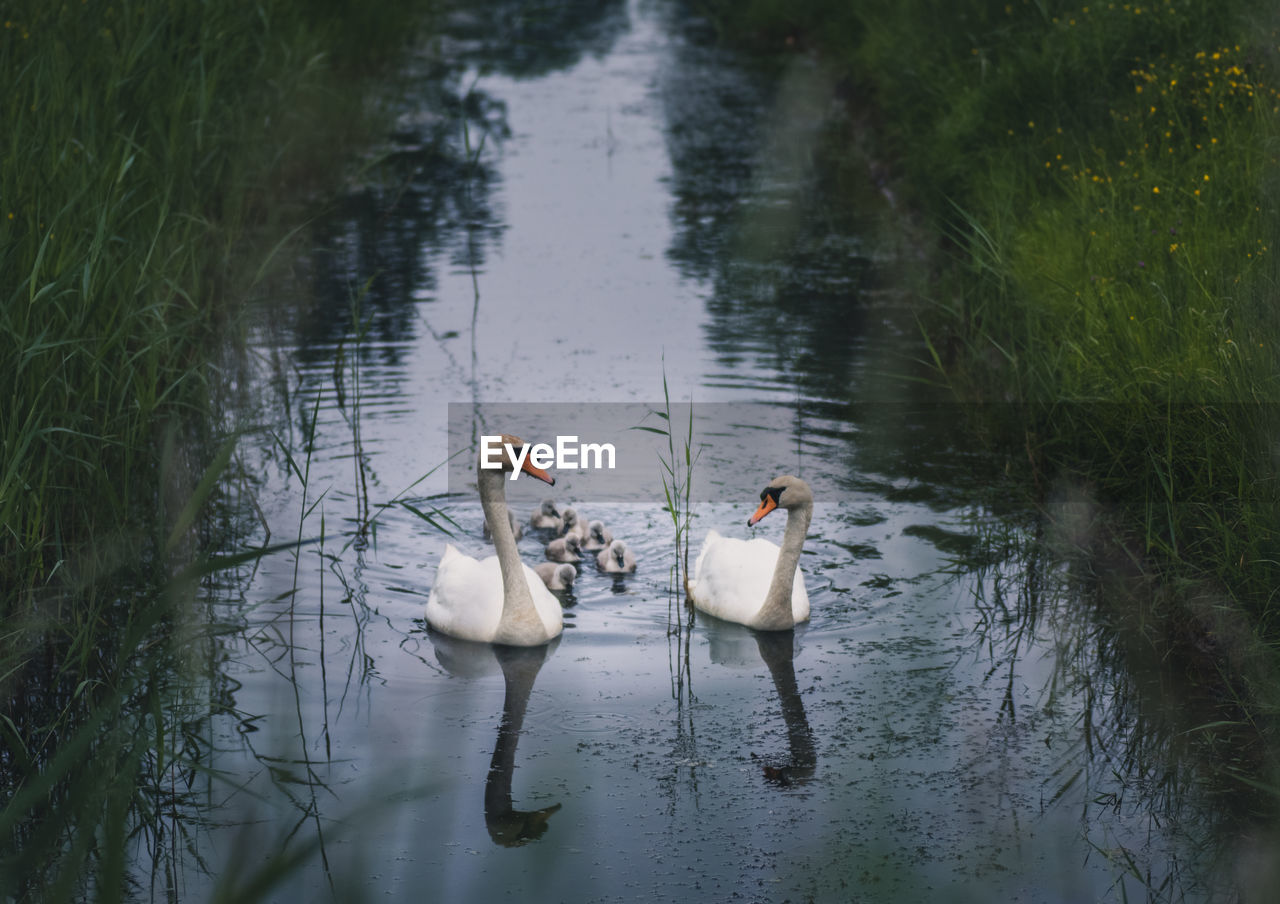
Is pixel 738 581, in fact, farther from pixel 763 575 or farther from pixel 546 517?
pixel 546 517

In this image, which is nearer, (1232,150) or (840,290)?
(1232,150)

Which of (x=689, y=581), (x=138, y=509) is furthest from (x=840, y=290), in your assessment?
(x=138, y=509)

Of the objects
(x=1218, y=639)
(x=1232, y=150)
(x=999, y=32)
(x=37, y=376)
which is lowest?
(x=1218, y=639)

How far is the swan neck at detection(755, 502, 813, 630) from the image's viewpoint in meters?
6.58

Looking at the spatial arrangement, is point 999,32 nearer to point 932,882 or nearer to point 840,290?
point 840,290

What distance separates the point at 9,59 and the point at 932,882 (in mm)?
6600

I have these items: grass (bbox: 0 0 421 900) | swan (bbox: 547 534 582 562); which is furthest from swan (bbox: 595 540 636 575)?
grass (bbox: 0 0 421 900)

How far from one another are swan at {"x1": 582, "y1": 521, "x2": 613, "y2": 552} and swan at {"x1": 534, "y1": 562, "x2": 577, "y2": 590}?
1.09 ft

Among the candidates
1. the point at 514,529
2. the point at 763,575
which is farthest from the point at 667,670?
the point at 514,529

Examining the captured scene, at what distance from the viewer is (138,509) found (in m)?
7.04

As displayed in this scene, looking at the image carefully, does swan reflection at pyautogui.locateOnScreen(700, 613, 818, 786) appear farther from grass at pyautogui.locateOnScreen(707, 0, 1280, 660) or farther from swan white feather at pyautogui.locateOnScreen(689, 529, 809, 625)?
grass at pyautogui.locateOnScreen(707, 0, 1280, 660)

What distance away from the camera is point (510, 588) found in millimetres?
6484

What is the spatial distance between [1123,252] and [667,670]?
357 centimetres

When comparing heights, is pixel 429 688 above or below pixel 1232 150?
below
